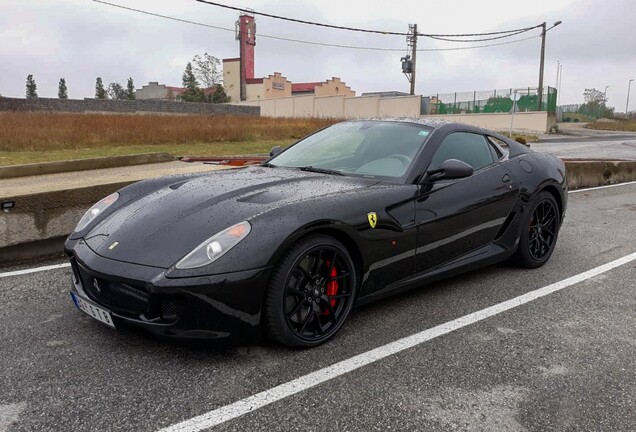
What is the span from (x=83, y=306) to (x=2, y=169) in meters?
4.46

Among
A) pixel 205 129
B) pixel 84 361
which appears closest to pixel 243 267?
pixel 84 361

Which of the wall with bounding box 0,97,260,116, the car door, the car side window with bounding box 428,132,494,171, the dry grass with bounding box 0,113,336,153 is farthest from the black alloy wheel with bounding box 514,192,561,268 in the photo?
the wall with bounding box 0,97,260,116

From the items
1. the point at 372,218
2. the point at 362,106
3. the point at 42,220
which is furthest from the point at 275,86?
the point at 372,218

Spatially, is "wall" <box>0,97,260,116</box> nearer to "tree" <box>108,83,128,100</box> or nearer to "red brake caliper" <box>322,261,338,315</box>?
"red brake caliper" <box>322,261,338,315</box>

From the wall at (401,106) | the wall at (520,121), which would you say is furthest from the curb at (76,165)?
the wall at (401,106)

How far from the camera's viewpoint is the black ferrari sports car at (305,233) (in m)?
2.65

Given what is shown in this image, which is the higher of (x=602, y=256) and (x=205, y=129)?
(x=205, y=129)

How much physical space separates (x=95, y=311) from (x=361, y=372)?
145 cm

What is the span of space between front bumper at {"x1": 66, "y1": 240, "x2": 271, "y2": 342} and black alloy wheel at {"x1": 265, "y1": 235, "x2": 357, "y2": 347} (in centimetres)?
10

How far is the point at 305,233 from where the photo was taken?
9.50ft

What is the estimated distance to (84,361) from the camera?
2.79 m

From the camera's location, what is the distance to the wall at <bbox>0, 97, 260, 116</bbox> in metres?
38.7

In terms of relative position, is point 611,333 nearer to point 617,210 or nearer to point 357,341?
point 357,341

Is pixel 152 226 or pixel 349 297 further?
pixel 349 297
